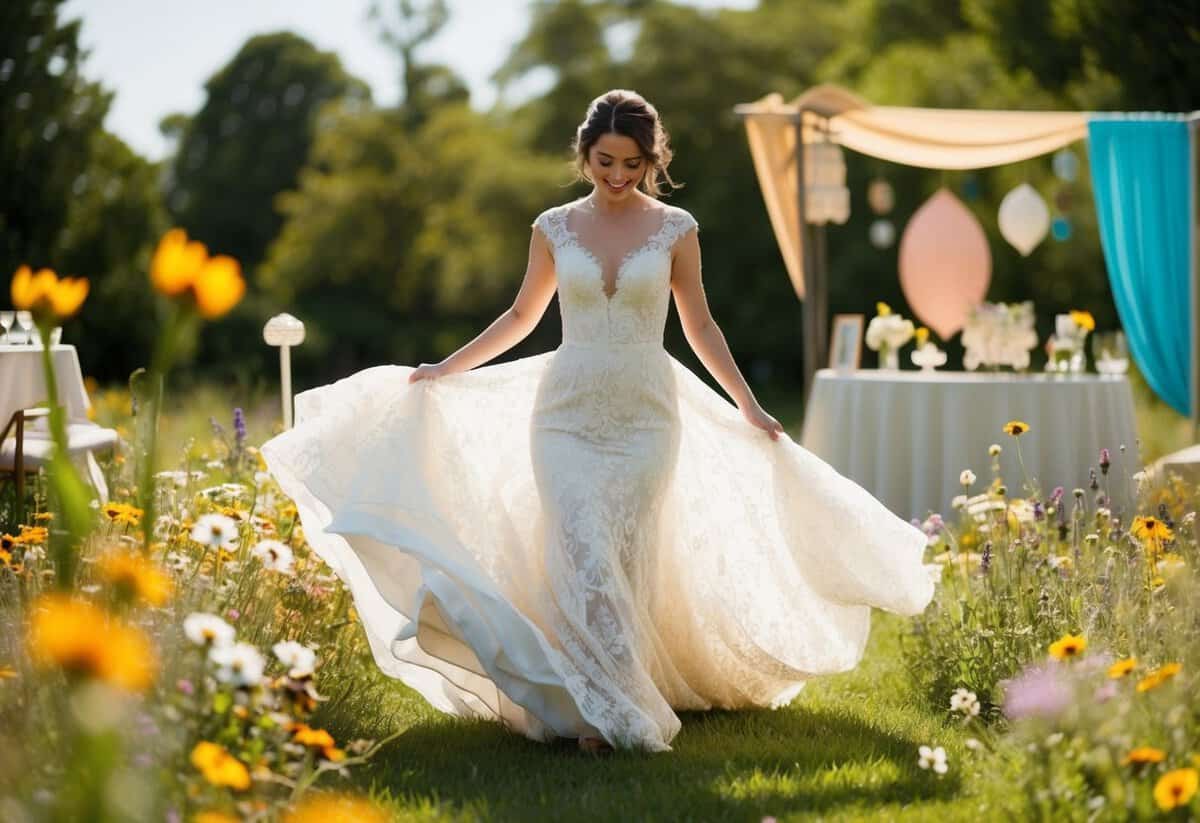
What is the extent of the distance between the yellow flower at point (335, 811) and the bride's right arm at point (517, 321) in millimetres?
1272

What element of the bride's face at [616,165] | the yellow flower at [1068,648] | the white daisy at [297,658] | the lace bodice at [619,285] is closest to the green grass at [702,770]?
the yellow flower at [1068,648]

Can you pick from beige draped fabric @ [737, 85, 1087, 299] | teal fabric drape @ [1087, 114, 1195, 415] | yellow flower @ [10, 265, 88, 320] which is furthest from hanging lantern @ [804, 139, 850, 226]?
yellow flower @ [10, 265, 88, 320]

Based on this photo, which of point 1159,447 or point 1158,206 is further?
point 1159,447

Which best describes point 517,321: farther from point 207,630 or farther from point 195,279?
point 195,279

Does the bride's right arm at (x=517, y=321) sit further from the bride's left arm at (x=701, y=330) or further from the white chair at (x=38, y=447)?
the white chair at (x=38, y=447)

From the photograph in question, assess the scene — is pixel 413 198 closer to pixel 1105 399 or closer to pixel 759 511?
pixel 1105 399

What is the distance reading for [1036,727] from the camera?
285 cm

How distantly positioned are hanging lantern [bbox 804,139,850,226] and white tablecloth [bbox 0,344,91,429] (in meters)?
4.67

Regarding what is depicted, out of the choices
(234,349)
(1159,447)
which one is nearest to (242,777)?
(1159,447)

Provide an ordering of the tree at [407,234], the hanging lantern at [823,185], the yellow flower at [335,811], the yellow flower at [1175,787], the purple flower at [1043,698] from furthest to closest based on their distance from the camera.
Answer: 1. the tree at [407,234]
2. the hanging lantern at [823,185]
3. the purple flower at [1043,698]
4. the yellow flower at [335,811]
5. the yellow flower at [1175,787]

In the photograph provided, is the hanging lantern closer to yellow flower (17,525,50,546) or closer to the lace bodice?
the lace bodice

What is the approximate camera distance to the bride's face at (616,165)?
383 cm

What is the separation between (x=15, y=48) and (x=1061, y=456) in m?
10.0

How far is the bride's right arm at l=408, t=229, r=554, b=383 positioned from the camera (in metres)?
4.06
